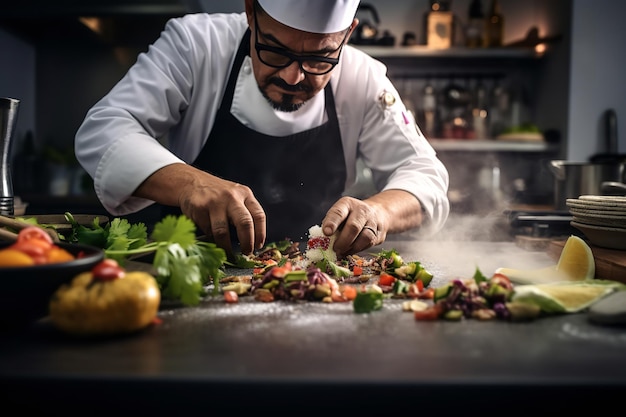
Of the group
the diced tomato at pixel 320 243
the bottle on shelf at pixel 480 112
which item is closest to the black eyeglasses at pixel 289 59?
the diced tomato at pixel 320 243

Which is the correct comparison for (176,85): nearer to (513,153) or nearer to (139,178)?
(139,178)

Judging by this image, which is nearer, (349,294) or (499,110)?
(349,294)

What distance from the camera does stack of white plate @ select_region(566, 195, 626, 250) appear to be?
1.39m

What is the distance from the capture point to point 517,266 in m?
1.46

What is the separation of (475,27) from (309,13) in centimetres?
319

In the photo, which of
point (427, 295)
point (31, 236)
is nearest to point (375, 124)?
point (427, 295)

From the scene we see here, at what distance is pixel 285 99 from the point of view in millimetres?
2014

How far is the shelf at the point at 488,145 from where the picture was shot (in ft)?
14.2

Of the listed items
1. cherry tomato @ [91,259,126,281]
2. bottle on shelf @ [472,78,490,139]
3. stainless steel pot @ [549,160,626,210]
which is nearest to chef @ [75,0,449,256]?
cherry tomato @ [91,259,126,281]

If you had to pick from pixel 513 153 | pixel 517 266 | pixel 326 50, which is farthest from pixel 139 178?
pixel 513 153

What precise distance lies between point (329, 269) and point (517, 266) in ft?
1.63

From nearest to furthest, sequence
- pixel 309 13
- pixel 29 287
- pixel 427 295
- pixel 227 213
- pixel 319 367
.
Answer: pixel 319 367
pixel 29 287
pixel 427 295
pixel 227 213
pixel 309 13

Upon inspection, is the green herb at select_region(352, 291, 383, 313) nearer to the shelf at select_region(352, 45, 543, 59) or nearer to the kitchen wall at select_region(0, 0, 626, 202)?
the kitchen wall at select_region(0, 0, 626, 202)

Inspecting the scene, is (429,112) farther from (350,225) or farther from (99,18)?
(350,225)
